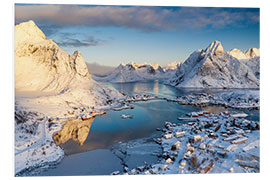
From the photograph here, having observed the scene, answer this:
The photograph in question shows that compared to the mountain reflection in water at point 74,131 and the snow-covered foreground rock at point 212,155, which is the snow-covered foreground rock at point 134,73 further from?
the snow-covered foreground rock at point 212,155

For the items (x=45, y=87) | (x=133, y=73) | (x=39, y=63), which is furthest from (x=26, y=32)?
(x=133, y=73)

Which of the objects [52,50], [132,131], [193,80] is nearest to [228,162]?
[132,131]

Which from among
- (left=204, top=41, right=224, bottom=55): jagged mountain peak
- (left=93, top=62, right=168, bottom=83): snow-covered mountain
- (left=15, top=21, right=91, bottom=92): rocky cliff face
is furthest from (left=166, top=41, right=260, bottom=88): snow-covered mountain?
(left=15, top=21, right=91, bottom=92): rocky cliff face

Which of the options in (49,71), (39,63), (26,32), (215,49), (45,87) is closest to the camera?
(45,87)

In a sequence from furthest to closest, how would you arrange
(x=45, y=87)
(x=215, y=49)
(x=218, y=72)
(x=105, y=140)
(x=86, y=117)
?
(x=215, y=49) → (x=218, y=72) → (x=45, y=87) → (x=86, y=117) → (x=105, y=140)

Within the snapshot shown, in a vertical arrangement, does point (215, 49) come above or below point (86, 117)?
above

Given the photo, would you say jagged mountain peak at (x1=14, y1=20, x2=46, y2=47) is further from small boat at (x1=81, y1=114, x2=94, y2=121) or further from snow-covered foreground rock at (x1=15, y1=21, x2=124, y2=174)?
small boat at (x1=81, y1=114, x2=94, y2=121)

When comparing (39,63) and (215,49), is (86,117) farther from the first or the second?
(215,49)

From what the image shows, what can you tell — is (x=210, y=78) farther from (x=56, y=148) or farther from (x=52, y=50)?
(x=56, y=148)
